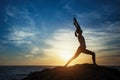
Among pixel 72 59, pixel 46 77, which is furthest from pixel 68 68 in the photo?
pixel 46 77

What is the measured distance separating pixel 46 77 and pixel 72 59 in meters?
2.02

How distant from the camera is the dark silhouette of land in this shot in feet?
34.8

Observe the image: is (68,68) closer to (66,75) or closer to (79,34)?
(66,75)

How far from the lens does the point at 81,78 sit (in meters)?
10.7

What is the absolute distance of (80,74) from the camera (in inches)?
436

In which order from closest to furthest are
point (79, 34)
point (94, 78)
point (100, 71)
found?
point (94, 78)
point (100, 71)
point (79, 34)

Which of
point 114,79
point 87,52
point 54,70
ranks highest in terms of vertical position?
point 87,52

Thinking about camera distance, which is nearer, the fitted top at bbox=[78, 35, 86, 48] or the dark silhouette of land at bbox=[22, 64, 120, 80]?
the dark silhouette of land at bbox=[22, 64, 120, 80]

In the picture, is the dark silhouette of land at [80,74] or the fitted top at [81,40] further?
the fitted top at [81,40]

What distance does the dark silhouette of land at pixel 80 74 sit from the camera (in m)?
10.6

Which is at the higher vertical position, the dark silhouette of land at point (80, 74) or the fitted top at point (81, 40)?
the fitted top at point (81, 40)

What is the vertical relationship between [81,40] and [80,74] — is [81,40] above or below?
above

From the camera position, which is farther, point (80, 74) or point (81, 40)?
point (81, 40)

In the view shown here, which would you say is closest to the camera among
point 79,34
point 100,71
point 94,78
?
point 94,78
